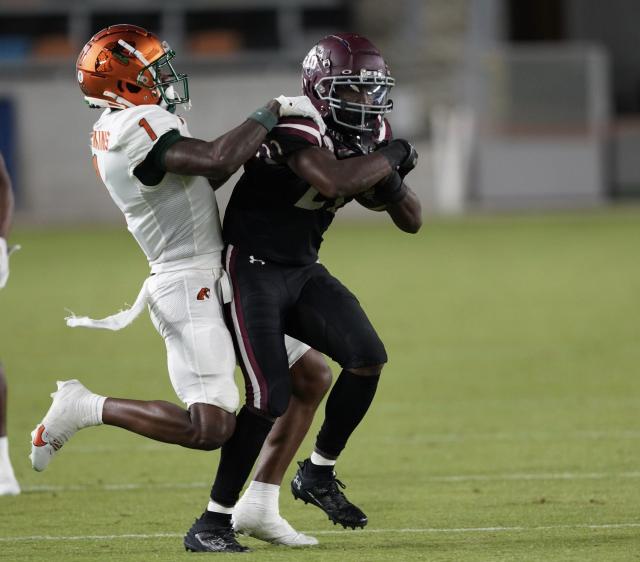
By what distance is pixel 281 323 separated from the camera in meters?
5.12

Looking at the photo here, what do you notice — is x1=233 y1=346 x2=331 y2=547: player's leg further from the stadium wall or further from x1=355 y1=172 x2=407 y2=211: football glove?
the stadium wall

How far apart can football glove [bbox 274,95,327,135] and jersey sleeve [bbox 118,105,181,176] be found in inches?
14.8

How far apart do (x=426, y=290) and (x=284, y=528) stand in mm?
9122

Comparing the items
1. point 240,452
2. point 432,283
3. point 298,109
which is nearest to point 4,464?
point 240,452

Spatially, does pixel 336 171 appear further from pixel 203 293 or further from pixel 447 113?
pixel 447 113

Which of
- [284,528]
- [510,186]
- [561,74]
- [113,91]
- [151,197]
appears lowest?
[510,186]

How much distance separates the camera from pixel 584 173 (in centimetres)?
2512

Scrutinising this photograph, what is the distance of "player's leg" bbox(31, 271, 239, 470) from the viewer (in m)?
Result: 4.96

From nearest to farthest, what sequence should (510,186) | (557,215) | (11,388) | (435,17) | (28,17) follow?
(11,388), (557,215), (510,186), (435,17), (28,17)

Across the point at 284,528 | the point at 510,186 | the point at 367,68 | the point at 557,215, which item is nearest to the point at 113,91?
the point at 367,68

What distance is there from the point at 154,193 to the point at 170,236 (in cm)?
17

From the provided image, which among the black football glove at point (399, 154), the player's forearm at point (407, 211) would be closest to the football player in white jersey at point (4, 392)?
the player's forearm at point (407, 211)

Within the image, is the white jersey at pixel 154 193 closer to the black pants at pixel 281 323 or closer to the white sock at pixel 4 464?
the black pants at pixel 281 323

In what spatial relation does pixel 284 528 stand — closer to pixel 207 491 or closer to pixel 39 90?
pixel 207 491
